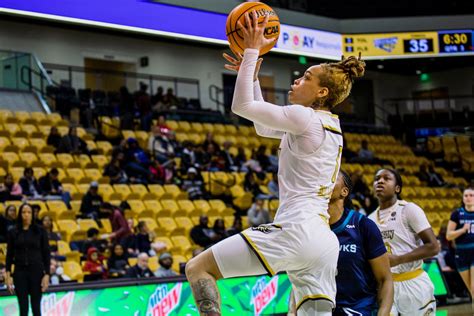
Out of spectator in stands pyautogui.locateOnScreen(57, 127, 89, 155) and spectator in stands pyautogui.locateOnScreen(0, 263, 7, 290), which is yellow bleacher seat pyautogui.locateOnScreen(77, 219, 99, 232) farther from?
spectator in stands pyautogui.locateOnScreen(57, 127, 89, 155)

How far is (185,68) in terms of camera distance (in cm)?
2439

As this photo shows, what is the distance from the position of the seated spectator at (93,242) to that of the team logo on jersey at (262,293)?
2.53 metres

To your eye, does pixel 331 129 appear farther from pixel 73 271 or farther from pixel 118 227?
pixel 118 227

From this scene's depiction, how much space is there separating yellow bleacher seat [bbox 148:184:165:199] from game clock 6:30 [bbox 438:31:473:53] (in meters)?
8.72

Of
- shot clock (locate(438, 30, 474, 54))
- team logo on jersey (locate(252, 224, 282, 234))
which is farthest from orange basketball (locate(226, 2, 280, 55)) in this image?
shot clock (locate(438, 30, 474, 54))

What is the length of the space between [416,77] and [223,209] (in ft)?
54.0

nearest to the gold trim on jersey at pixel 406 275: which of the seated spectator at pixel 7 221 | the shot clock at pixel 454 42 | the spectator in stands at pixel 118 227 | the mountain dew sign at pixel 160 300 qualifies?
the mountain dew sign at pixel 160 300

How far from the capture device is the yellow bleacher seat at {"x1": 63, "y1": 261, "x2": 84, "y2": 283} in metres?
11.8

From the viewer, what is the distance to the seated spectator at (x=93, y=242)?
1268 cm

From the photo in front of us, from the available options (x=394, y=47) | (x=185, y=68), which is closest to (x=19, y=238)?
(x=394, y=47)

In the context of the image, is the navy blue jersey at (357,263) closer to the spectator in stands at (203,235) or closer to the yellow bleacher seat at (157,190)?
the spectator in stands at (203,235)

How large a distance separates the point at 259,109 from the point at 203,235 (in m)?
10.8

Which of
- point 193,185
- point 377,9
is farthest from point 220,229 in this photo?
point 377,9

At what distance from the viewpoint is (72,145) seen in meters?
16.1
